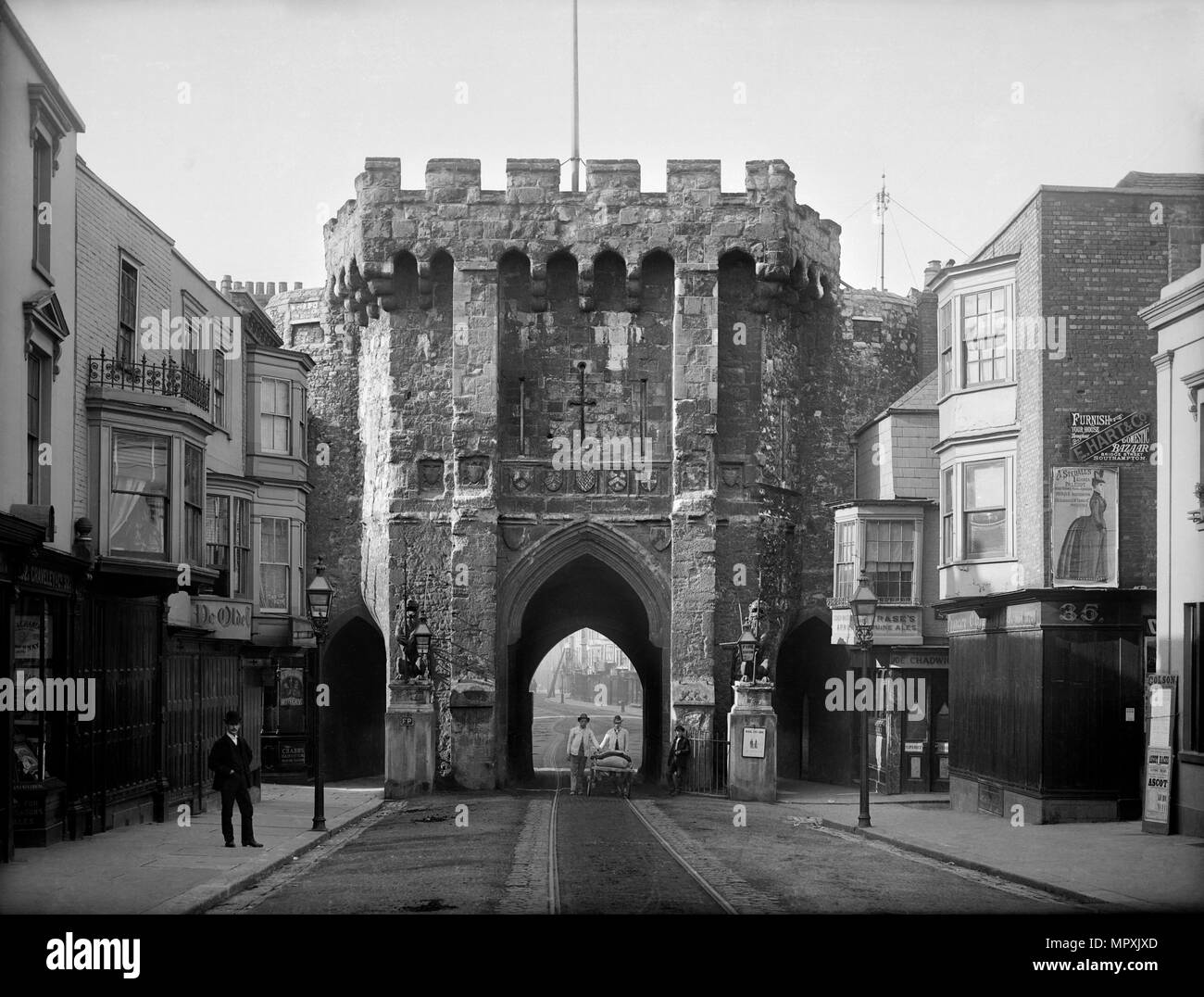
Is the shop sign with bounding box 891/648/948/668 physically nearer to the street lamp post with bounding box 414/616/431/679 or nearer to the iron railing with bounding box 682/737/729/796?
the iron railing with bounding box 682/737/729/796

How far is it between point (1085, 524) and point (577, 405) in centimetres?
1425

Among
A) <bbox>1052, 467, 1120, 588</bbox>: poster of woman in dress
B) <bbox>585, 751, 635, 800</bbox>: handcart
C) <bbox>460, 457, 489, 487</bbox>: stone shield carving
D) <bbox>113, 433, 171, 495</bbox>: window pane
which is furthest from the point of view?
<bbox>460, 457, 489, 487</bbox>: stone shield carving

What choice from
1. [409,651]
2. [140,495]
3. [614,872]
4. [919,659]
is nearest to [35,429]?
[140,495]

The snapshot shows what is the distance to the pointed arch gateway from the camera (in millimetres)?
35062

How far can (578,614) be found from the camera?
144ft

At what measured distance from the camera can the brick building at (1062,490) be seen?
23.3 metres

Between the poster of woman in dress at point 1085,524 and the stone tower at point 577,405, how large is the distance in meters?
11.7

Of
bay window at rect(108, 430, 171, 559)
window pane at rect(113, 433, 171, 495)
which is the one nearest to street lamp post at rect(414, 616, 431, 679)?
bay window at rect(108, 430, 171, 559)

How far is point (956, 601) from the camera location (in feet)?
87.2

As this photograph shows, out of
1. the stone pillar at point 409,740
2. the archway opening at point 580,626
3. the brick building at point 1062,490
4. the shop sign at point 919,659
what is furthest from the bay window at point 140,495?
the shop sign at point 919,659

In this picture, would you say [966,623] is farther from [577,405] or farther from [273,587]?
[273,587]

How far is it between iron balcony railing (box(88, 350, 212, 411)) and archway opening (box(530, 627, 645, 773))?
25.5 metres

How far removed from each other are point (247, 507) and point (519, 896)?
747 inches
